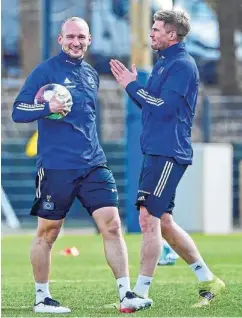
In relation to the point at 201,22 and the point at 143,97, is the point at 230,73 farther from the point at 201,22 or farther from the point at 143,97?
the point at 143,97

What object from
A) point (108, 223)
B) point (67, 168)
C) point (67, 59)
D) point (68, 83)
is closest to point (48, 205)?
point (67, 168)

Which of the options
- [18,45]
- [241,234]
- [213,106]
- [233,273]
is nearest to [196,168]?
[241,234]

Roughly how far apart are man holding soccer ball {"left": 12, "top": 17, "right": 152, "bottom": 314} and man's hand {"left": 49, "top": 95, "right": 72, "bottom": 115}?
67 millimetres

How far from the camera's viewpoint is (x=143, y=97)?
8.95 meters

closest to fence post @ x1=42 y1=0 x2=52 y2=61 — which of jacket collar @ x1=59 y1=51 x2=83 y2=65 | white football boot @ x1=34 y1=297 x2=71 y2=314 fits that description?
jacket collar @ x1=59 y1=51 x2=83 y2=65

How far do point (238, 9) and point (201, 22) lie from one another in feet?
3.11

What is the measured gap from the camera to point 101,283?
1107 cm

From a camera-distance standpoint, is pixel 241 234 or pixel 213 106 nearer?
pixel 241 234

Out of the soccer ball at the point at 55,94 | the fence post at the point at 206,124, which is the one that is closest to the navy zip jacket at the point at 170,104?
the soccer ball at the point at 55,94

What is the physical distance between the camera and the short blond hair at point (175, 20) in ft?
29.9

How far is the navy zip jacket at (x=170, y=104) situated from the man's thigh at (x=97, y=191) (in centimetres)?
37

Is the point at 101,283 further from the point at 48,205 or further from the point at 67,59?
the point at 67,59

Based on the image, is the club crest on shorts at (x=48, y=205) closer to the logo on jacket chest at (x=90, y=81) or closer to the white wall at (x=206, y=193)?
the logo on jacket chest at (x=90, y=81)

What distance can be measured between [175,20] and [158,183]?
1176 millimetres
